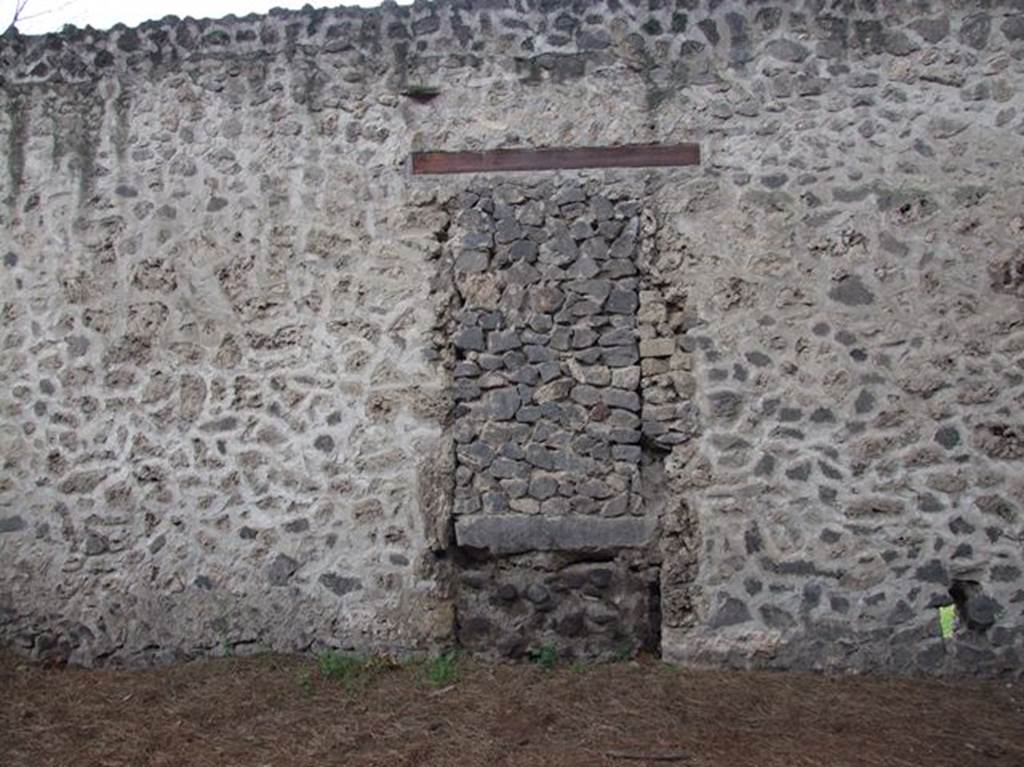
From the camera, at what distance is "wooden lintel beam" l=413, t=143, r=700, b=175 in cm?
569

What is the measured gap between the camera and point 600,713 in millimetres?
4816

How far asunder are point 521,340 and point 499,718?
2060 millimetres

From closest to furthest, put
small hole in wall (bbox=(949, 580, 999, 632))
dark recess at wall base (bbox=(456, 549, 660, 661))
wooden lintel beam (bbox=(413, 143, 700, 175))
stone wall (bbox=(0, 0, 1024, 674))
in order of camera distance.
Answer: small hole in wall (bbox=(949, 580, 999, 632)) < stone wall (bbox=(0, 0, 1024, 674)) < dark recess at wall base (bbox=(456, 549, 660, 661)) < wooden lintel beam (bbox=(413, 143, 700, 175))

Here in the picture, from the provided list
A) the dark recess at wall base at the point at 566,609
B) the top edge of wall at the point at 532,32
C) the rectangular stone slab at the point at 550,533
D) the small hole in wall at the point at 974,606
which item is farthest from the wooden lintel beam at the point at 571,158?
the small hole in wall at the point at 974,606

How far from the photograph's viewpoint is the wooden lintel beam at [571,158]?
5.69m

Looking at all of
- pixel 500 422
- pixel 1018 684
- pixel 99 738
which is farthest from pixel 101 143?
pixel 1018 684

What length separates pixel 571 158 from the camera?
573cm

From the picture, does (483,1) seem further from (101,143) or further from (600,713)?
(600,713)

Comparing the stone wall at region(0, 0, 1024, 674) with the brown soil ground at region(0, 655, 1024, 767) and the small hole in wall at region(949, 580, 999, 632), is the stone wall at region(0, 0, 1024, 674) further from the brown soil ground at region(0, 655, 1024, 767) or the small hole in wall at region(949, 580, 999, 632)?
the brown soil ground at region(0, 655, 1024, 767)

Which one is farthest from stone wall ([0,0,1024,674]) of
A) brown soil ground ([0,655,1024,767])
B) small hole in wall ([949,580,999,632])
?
brown soil ground ([0,655,1024,767])

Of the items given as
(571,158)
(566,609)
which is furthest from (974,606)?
(571,158)

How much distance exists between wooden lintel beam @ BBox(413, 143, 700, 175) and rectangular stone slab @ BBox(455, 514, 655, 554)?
2.02 m

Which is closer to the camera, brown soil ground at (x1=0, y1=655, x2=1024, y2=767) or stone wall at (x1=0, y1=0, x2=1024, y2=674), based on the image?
brown soil ground at (x1=0, y1=655, x2=1024, y2=767)

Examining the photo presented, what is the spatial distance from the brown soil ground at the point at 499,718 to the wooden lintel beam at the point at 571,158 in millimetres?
2835
